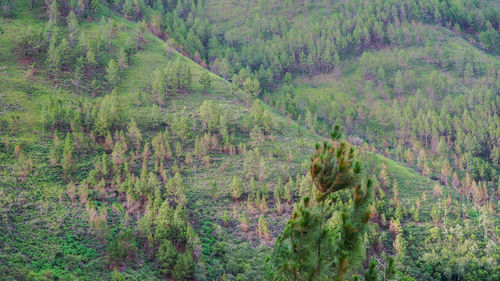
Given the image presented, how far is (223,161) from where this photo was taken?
68.0m

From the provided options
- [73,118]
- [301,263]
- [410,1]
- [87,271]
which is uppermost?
[410,1]

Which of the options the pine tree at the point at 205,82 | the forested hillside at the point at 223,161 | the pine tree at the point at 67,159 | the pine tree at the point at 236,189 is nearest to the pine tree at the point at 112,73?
the forested hillside at the point at 223,161

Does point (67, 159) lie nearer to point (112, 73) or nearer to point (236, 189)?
point (236, 189)

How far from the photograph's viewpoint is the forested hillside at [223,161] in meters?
35.8

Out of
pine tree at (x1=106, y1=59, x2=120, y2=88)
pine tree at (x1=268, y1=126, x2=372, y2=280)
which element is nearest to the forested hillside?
pine tree at (x1=268, y1=126, x2=372, y2=280)

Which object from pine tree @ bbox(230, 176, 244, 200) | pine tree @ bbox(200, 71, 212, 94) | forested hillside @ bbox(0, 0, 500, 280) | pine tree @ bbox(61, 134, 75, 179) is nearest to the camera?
forested hillside @ bbox(0, 0, 500, 280)

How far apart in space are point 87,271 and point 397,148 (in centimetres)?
9053

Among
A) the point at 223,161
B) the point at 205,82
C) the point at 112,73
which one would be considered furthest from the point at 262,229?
the point at 112,73

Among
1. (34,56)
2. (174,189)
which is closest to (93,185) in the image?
(174,189)

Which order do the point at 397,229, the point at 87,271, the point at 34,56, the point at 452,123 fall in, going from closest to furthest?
the point at 87,271 < the point at 397,229 < the point at 34,56 < the point at 452,123

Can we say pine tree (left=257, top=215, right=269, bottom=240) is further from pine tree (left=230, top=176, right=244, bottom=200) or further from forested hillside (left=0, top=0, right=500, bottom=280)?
pine tree (left=230, top=176, right=244, bottom=200)

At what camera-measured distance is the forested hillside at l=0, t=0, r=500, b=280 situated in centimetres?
3578

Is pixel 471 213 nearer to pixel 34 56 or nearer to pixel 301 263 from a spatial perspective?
pixel 301 263

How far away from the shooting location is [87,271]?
38906 mm
